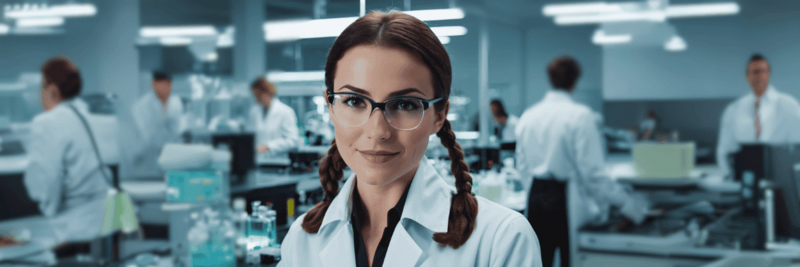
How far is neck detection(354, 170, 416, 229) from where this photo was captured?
999 mm

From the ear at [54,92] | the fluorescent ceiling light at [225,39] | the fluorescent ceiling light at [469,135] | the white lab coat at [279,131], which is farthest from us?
the ear at [54,92]

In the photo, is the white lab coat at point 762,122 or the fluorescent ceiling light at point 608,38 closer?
the fluorescent ceiling light at point 608,38

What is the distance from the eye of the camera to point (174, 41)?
276 centimetres

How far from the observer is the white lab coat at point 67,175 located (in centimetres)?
279

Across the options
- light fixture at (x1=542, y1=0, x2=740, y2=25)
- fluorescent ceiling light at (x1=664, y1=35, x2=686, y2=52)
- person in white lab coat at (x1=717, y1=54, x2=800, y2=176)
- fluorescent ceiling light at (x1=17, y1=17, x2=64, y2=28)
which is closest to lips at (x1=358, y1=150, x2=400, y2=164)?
light fixture at (x1=542, y1=0, x2=740, y2=25)

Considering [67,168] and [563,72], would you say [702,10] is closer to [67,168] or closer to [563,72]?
[563,72]

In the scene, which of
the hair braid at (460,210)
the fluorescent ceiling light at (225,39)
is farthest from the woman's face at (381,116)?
the fluorescent ceiling light at (225,39)

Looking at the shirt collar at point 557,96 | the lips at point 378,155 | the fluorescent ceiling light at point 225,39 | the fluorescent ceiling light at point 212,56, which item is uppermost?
the fluorescent ceiling light at point 225,39

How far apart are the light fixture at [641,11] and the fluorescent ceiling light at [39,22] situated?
2.81 meters

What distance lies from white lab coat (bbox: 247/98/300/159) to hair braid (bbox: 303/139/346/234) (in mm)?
338

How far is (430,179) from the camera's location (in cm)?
100

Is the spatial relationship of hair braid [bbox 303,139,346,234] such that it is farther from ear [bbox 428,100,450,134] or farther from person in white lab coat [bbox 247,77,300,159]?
person in white lab coat [bbox 247,77,300,159]

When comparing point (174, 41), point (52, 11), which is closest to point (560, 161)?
point (174, 41)

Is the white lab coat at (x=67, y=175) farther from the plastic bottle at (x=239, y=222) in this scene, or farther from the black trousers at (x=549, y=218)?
the black trousers at (x=549, y=218)
